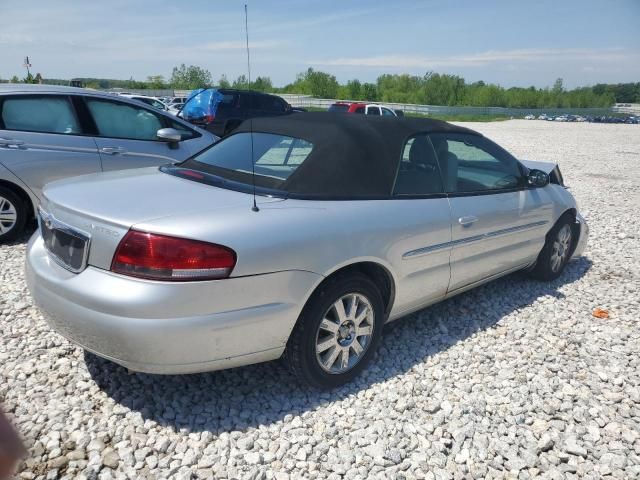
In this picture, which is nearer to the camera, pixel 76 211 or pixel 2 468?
pixel 2 468

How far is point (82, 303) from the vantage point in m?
2.32

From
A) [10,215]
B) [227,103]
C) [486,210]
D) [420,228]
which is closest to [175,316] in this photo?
[420,228]

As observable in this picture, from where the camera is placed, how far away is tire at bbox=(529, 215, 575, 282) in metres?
4.61

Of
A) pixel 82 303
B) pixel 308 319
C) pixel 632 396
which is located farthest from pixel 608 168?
pixel 82 303

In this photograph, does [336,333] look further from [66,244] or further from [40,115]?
[40,115]

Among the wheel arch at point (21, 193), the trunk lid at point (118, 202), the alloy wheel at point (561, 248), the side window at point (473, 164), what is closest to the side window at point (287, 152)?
the trunk lid at point (118, 202)

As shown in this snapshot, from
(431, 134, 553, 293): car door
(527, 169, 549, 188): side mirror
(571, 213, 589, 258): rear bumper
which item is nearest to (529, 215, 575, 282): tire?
(571, 213, 589, 258): rear bumper

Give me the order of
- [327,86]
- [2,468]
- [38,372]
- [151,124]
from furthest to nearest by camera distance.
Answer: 1. [327,86]
2. [151,124]
3. [38,372]
4. [2,468]

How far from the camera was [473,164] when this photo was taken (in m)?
3.99

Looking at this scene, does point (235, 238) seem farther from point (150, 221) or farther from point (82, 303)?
point (82, 303)

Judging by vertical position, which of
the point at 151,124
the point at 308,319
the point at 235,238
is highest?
the point at 151,124

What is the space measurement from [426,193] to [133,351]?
2.05 m

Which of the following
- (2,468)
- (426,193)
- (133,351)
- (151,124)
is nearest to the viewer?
(2,468)

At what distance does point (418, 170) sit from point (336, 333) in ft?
4.17
